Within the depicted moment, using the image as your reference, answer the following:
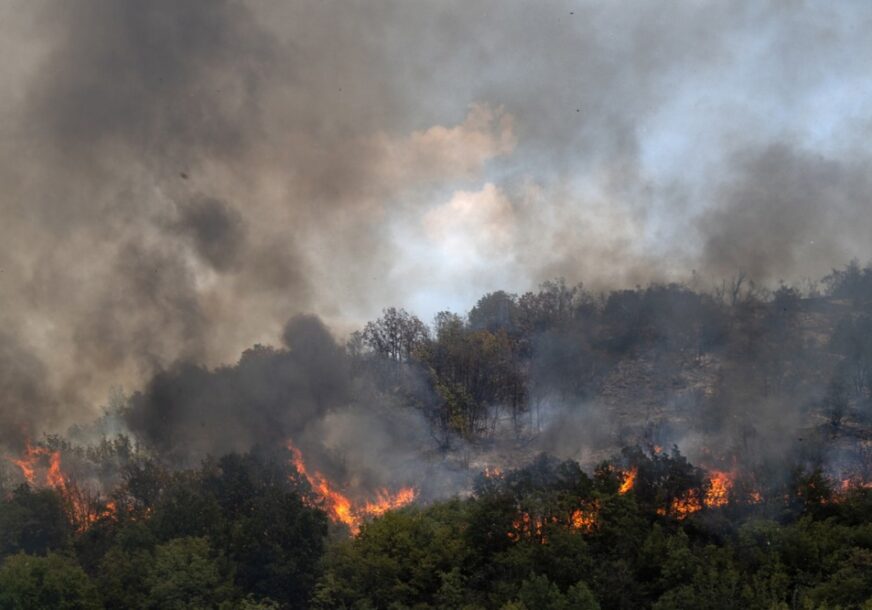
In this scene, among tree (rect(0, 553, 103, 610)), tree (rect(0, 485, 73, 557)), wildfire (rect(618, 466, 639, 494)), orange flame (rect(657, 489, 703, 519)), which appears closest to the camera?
tree (rect(0, 553, 103, 610))

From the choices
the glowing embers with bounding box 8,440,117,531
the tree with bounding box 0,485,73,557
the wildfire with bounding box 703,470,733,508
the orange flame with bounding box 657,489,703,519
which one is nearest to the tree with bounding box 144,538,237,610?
the tree with bounding box 0,485,73,557

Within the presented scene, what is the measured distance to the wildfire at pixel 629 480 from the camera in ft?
165

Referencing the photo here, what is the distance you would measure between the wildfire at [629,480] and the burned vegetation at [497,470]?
19cm

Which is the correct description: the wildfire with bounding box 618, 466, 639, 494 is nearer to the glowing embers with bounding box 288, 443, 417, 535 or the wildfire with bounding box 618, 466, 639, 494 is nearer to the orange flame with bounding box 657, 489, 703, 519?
the orange flame with bounding box 657, 489, 703, 519

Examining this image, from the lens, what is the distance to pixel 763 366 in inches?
2793

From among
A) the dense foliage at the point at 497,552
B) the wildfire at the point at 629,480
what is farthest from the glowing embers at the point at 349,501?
the wildfire at the point at 629,480

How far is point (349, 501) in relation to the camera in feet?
205

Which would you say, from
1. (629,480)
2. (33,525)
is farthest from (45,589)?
(629,480)

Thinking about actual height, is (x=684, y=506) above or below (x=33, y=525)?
above

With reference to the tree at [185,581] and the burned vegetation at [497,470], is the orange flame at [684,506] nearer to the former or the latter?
the burned vegetation at [497,470]

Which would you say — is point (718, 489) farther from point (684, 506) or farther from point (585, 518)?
point (585, 518)

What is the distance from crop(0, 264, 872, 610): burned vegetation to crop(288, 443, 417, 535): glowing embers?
20cm

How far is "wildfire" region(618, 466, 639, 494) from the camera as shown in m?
50.2

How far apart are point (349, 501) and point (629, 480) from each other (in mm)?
22754
